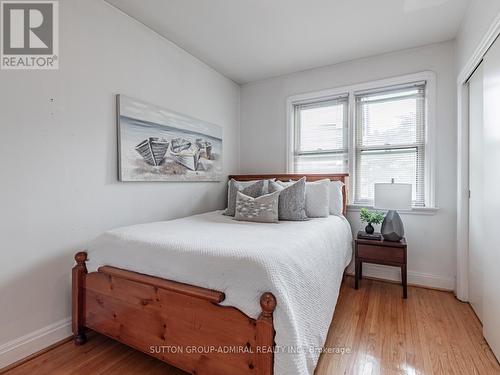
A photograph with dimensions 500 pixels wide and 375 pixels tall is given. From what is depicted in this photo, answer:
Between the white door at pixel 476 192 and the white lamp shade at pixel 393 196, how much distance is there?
46 centimetres

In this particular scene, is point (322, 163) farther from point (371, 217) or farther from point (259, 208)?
point (259, 208)

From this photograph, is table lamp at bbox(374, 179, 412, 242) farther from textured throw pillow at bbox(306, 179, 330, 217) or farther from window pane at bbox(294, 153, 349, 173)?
window pane at bbox(294, 153, 349, 173)

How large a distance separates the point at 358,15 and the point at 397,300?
257 cm

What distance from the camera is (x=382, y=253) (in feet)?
8.18

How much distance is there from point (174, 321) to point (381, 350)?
4.34 ft

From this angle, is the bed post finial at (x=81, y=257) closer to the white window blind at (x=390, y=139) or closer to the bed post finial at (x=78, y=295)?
the bed post finial at (x=78, y=295)

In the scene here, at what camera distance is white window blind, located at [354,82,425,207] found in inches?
108

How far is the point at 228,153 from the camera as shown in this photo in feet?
11.6

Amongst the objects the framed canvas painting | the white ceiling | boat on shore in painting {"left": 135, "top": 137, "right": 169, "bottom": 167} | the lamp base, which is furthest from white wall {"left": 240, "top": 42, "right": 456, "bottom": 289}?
boat on shore in painting {"left": 135, "top": 137, "right": 169, "bottom": 167}

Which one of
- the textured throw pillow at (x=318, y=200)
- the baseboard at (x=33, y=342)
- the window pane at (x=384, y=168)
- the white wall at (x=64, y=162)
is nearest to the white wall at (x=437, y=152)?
the window pane at (x=384, y=168)

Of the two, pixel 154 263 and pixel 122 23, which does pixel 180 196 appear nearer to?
pixel 154 263

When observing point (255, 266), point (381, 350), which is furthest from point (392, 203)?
point (255, 266)

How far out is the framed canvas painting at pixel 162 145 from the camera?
218cm

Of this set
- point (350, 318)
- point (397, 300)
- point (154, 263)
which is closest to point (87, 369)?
point (154, 263)
